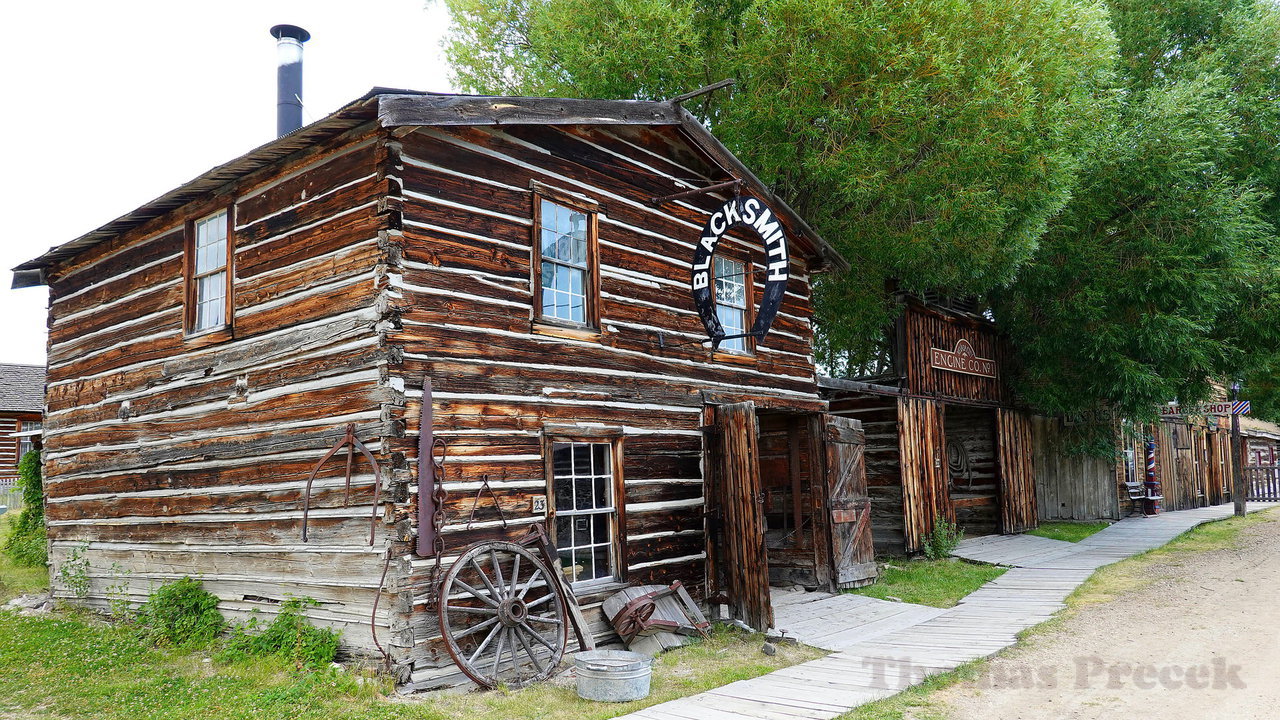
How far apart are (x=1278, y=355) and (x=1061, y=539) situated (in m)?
6.51

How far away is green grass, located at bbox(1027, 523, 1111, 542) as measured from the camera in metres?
19.5

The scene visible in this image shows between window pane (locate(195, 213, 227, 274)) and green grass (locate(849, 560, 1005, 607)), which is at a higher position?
window pane (locate(195, 213, 227, 274))

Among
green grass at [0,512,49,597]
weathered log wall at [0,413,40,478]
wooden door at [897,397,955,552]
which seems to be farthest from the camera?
weathered log wall at [0,413,40,478]

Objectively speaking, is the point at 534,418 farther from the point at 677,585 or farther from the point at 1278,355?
the point at 1278,355

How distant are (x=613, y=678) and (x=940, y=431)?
38.7 feet

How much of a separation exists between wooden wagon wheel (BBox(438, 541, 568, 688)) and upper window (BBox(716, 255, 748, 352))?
183 inches

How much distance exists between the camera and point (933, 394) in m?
17.5

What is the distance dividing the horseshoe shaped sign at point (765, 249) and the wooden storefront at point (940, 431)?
4757 millimetres

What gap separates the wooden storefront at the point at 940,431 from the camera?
54.1 ft

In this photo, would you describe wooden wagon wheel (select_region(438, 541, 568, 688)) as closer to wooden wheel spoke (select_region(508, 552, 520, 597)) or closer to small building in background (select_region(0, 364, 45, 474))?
wooden wheel spoke (select_region(508, 552, 520, 597))

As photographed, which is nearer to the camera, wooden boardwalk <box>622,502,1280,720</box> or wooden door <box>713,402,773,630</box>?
wooden boardwalk <box>622,502,1280,720</box>

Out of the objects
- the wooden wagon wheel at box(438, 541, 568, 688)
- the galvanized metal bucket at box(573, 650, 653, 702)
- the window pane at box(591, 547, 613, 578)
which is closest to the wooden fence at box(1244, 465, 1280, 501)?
the window pane at box(591, 547, 613, 578)

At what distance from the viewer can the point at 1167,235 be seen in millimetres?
17828

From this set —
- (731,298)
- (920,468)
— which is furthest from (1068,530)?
(731,298)
